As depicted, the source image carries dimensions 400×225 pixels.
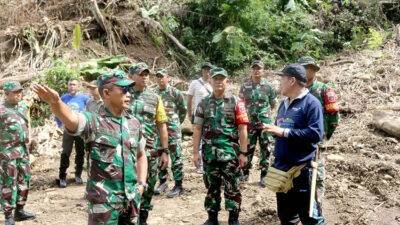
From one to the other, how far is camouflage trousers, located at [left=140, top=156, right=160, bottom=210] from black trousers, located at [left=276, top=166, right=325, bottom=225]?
1.60 metres

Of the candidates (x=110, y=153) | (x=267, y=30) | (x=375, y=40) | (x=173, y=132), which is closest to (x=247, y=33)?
(x=267, y=30)

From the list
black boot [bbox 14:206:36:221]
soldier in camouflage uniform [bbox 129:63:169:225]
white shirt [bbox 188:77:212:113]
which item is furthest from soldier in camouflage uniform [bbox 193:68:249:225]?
black boot [bbox 14:206:36:221]

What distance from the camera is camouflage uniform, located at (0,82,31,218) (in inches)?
235

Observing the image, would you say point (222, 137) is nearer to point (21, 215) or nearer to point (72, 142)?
point (21, 215)

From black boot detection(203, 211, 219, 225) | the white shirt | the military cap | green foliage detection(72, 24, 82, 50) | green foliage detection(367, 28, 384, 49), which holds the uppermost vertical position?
green foliage detection(367, 28, 384, 49)

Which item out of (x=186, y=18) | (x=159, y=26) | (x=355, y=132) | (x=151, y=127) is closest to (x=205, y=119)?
(x=151, y=127)

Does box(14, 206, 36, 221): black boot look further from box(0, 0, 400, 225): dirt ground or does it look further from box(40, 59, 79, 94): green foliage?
box(40, 59, 79, 94): green foliage

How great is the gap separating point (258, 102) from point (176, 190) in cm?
182

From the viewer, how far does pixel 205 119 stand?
538cm

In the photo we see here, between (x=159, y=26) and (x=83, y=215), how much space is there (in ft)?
26.4

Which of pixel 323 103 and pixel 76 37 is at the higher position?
pixel 76 37

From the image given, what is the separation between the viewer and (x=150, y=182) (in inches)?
207

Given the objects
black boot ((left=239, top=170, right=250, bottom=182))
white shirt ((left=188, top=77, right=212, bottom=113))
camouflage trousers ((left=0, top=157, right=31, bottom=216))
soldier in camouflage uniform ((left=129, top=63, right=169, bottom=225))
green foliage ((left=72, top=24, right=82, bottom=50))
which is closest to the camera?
soldier in camouflage uniform ((left=129, top=63, right=169, bottom=225))

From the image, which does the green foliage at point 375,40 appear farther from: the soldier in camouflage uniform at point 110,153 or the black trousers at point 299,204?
the soldier in camouflage uniform at point 110,153
